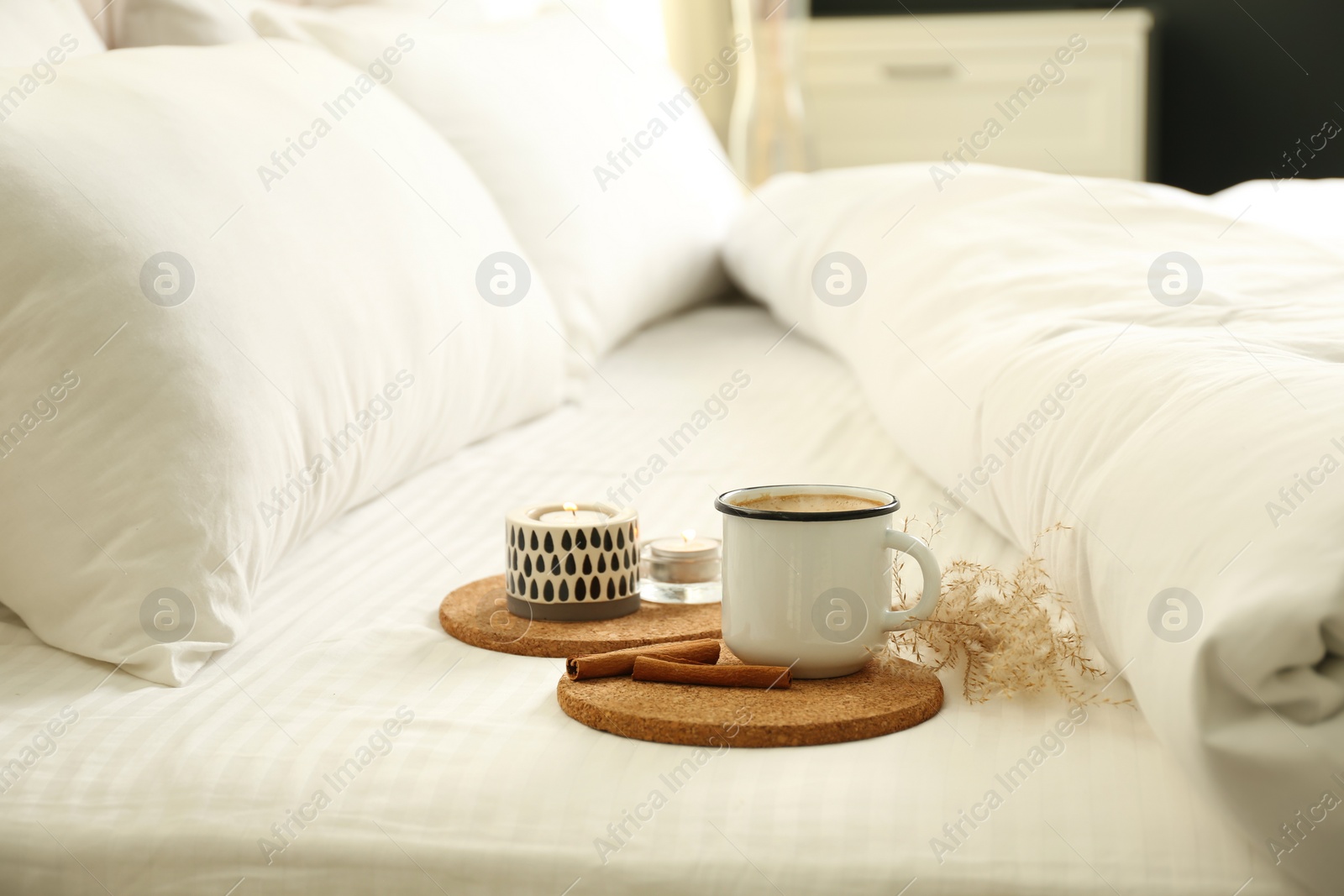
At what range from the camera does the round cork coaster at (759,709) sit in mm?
556

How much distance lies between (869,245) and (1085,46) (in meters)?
1.90

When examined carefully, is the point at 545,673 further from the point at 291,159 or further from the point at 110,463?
the point at 291,159

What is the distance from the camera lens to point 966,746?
0.56 metres

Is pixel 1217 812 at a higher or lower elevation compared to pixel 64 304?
lower

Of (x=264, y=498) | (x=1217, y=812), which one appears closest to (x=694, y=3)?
(x=264, y=498)

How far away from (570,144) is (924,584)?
968 millimetres

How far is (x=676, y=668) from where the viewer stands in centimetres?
61

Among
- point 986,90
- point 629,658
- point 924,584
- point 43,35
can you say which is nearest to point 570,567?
point 629,658

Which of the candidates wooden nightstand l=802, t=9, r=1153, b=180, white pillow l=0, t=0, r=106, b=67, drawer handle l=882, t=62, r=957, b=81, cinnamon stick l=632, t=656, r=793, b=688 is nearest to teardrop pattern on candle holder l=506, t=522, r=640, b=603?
cinnamon stick l=632, t=656, r=793, b=688

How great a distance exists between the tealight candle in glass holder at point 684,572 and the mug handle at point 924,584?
166mm

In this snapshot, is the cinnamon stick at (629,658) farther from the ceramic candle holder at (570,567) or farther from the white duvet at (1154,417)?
the white duvet at (1154,417)

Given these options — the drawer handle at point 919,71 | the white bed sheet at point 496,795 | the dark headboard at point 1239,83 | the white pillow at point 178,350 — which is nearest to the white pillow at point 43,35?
the white pillow at point 178,350

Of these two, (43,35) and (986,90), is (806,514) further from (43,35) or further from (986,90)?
(986,90)

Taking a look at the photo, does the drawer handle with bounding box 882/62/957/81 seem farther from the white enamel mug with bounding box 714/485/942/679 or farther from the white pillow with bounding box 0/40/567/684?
the white enamel mug with bounding box 714/485/942/679
